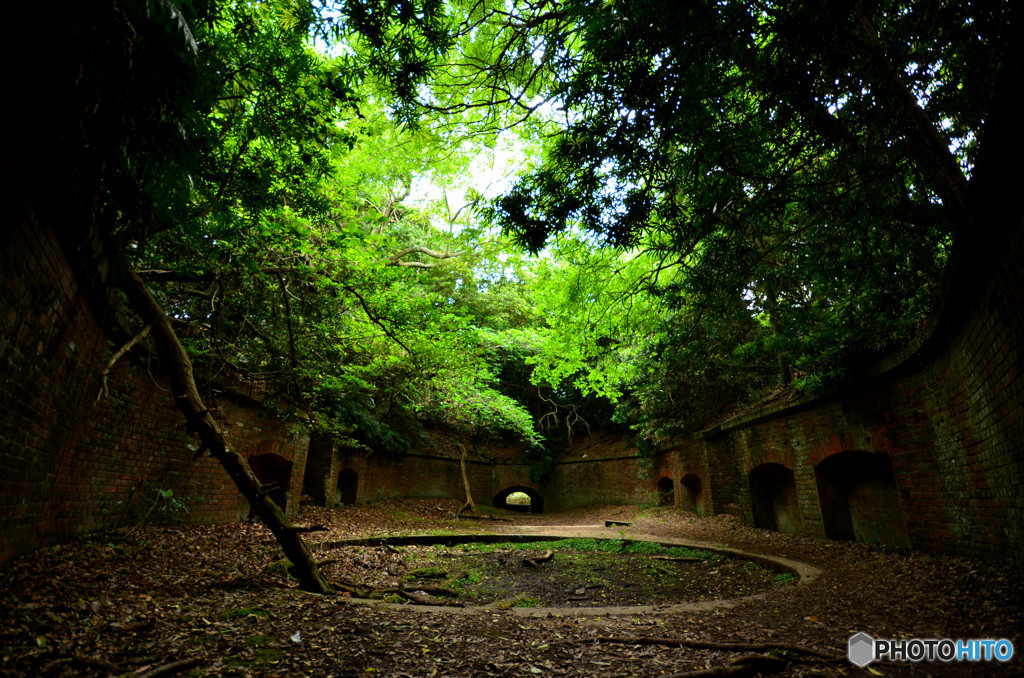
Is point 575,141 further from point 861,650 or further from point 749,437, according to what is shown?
point 749,437

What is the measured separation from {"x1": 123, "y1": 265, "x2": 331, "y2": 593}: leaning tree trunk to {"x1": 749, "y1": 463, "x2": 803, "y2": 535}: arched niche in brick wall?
8425 millimetres

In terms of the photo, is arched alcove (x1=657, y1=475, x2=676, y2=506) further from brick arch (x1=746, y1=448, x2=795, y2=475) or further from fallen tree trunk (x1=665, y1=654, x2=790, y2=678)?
fallen tree trunk (x1=665, y1=654, x2=790, y2=678)

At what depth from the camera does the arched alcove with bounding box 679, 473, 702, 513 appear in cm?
1319

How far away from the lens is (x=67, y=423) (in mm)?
4180

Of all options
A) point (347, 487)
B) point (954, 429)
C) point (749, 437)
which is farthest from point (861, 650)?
point (347, 487)

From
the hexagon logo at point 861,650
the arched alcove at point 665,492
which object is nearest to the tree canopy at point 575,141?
the hexagon logo at point 861,650

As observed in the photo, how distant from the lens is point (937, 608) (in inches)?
137

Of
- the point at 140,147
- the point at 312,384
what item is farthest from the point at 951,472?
the point at 312,384

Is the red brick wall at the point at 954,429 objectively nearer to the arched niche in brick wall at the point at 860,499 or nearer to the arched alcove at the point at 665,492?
the arched niche in brick wall at the point at 860,499

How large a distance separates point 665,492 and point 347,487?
32.7ft

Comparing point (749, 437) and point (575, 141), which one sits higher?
point (575, 141)

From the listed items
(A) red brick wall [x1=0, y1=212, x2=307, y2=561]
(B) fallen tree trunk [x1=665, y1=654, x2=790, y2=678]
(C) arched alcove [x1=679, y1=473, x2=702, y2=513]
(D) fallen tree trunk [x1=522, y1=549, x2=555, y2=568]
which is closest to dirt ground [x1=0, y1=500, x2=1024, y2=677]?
(B) fallen tree trunk [x1=665, y1=654, x2=790, y2=678]

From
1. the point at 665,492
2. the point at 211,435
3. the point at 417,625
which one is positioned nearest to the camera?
the point at 417,625
